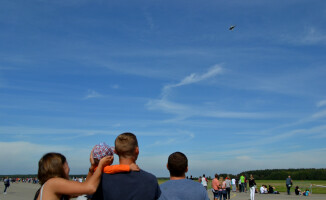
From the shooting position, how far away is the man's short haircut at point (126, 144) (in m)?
3.32

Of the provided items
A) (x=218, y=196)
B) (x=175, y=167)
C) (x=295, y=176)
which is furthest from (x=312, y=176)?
(x=175, y=167)

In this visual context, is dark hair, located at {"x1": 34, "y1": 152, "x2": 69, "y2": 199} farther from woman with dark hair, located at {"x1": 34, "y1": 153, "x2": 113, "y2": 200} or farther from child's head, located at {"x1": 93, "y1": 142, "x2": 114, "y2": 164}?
child's head, located at {"x1": 93, "y1": 142, "x2": 114, "y2": 164}

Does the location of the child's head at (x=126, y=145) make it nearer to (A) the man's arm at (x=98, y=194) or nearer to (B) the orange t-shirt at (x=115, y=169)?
(B) the orange t-shirt at (x=115, y=169)

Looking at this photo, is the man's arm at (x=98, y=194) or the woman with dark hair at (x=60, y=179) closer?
the woman with dark hair at (x=60, y=179)

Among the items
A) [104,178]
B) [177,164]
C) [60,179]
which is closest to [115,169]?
[104,178]

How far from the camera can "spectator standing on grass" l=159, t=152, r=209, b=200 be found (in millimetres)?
3861

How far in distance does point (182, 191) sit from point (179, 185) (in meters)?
0.09

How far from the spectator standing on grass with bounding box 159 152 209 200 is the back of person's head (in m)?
1.25

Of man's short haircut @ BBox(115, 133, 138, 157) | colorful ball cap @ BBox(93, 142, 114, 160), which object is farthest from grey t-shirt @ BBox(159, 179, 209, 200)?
colorful ball cap @ BBox(93, 142, 114, 160)

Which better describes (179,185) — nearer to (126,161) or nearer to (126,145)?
(126,161)

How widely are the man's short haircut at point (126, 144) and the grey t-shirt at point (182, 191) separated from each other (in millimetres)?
812

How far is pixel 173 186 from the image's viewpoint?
394cm

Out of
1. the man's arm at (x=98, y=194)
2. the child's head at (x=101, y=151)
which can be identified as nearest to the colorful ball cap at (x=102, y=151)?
the child's head at (x=101, y=151)

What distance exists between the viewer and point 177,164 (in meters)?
3.99
